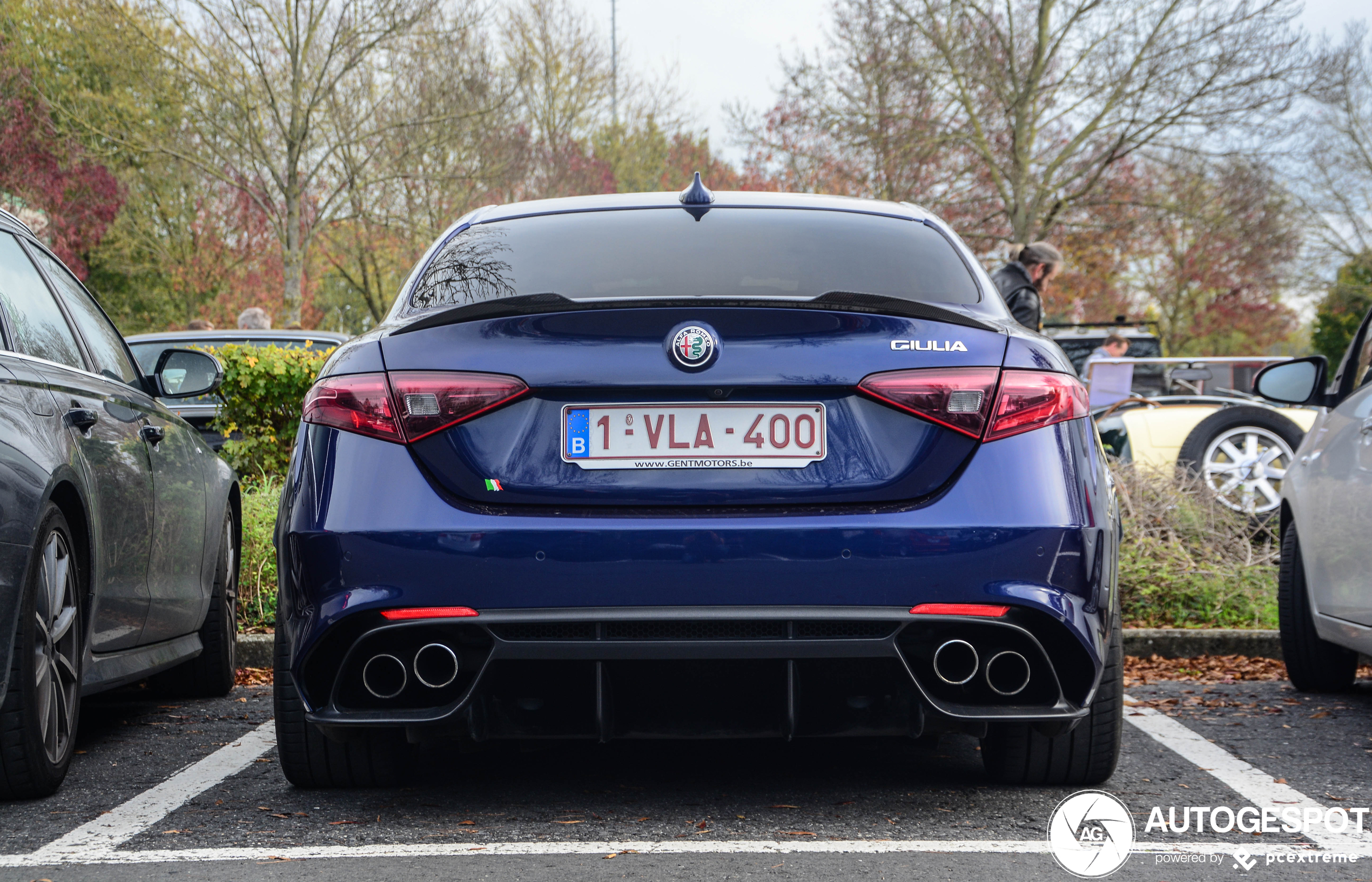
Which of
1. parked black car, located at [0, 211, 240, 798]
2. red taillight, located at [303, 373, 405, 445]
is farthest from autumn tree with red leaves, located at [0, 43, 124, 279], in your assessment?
red taillight, located at [303, 373, 405, 445]

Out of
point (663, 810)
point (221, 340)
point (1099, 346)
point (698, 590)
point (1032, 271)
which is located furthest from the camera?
point (1099, 346)

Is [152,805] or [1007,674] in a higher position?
[1007,674]

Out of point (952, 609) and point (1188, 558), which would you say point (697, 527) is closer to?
point (952, 609)

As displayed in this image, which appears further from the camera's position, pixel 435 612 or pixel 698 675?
pixel 698 675

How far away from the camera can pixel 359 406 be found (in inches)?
130

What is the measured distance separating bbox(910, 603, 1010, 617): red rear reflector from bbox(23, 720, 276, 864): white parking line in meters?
1.83

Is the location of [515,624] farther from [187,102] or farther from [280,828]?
[187,102]

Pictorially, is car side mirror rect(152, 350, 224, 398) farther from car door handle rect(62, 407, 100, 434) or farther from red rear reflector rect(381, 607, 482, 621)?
red rear reflector rect(381, 607, 482, 621)

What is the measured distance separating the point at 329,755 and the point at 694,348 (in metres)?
1.44

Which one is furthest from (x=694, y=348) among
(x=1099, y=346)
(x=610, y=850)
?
(x=1099, y=346)

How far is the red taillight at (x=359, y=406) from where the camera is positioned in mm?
3271

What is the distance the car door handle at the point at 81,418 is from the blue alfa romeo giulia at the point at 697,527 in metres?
0.97

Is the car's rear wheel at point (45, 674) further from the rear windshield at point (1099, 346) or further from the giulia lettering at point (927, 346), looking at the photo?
the rear windshield at point (1099, 346)

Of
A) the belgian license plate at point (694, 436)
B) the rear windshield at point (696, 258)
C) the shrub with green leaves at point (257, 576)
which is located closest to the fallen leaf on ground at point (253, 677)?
the shrub with green leaves at point (257, 576)
